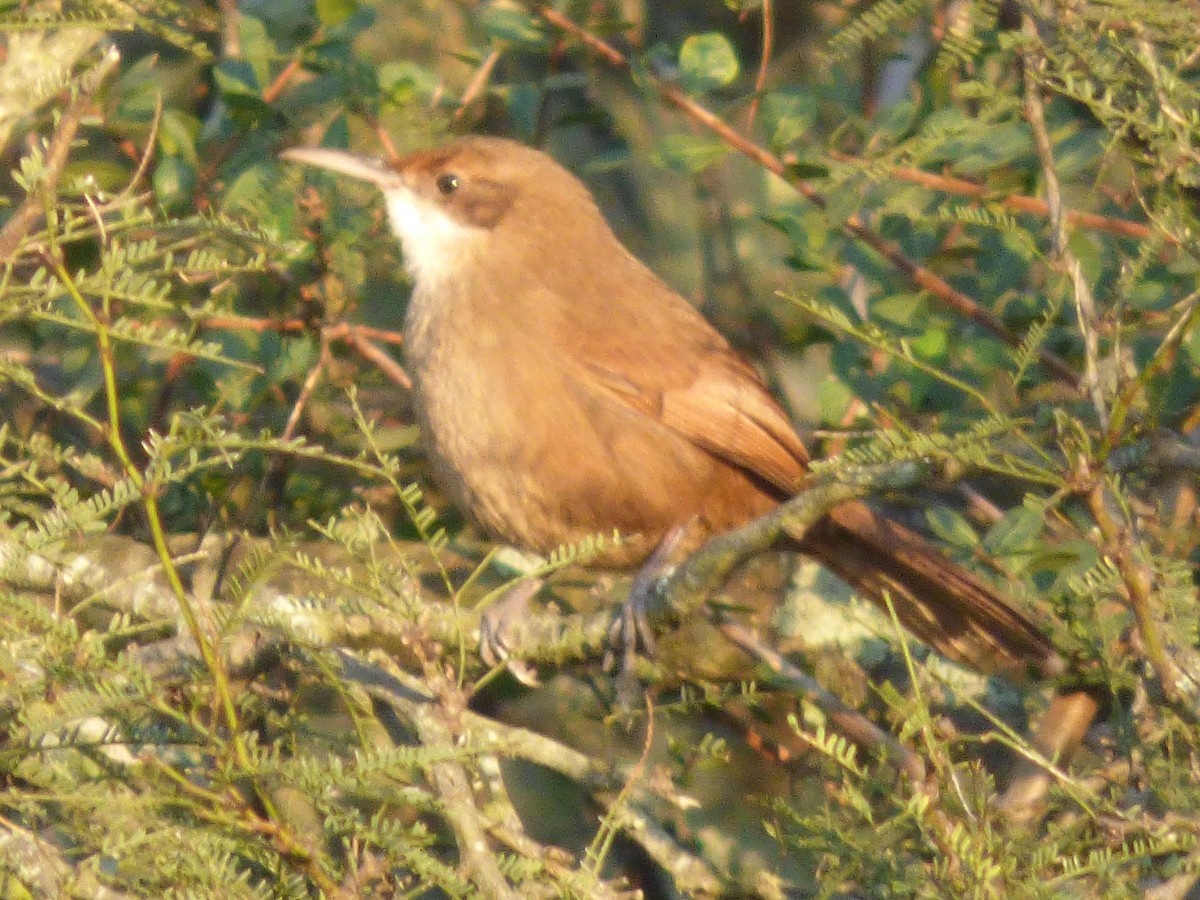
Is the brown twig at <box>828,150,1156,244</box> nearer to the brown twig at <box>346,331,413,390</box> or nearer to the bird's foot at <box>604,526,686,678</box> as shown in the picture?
the bird's foot at <box>604,526,686,678</box>

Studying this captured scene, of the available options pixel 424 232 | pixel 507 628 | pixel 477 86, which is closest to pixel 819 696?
pixel 507 628

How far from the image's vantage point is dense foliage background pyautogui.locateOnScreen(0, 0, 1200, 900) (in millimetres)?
2572

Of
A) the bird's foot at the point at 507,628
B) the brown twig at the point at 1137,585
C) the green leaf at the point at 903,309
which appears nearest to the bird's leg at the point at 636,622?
the bird's foot at the point at 507,628

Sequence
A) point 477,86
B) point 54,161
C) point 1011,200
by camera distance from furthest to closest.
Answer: point 477,86 → point 1011,200 → point 54,161

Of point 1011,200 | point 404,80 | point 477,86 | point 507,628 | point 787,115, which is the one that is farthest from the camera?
point 477,86

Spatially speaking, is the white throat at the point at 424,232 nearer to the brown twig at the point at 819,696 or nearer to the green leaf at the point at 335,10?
the green leaf at the point at 335,10

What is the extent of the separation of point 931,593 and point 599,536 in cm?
191

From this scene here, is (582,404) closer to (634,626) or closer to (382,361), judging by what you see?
(382,361)

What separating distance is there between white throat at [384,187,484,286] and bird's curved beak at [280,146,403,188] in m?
0.07

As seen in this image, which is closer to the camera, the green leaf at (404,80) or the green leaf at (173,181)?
the green leaf at (173,181)

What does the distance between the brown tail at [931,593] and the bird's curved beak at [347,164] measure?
1647mm

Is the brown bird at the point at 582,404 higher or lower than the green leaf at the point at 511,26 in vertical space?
lower

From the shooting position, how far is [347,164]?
183 inches

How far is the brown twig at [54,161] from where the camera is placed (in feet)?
7.80
